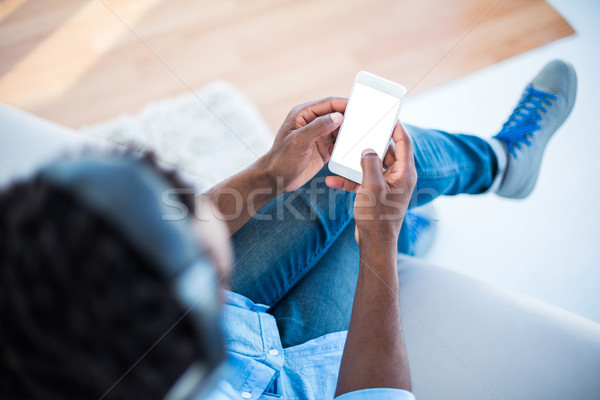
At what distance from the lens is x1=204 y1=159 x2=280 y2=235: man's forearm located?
688 mm

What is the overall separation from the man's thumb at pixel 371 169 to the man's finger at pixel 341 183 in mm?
95

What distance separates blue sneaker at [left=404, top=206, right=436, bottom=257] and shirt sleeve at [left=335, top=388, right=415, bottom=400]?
1.13 feet

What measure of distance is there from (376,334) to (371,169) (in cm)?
24

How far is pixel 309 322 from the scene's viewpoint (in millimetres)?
622

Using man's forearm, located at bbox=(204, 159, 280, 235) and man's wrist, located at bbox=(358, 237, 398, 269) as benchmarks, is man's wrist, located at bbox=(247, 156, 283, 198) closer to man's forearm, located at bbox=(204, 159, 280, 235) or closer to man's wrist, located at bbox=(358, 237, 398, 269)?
man's forearm, located at bbox=(204, 159, 280, 235)

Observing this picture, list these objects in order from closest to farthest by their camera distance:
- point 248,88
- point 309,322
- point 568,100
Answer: point 309,322
point 568,100
point 248,88

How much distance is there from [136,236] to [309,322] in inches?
16.6

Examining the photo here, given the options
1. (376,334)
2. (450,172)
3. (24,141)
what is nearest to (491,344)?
(376,334)

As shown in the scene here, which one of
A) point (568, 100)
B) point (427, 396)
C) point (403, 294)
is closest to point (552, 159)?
point (568, 100)

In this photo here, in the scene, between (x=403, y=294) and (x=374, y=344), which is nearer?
(x=374, y=344)

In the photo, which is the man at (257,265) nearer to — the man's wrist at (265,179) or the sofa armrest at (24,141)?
the man's wrist at (265,179)

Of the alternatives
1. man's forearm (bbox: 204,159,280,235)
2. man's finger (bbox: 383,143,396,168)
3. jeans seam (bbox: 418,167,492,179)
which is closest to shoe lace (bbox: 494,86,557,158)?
jeans seam (bbox: 418,167,492,179)

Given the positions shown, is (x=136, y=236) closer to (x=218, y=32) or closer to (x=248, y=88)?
(x=248, y=88)

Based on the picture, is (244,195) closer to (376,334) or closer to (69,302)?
(376,334)
